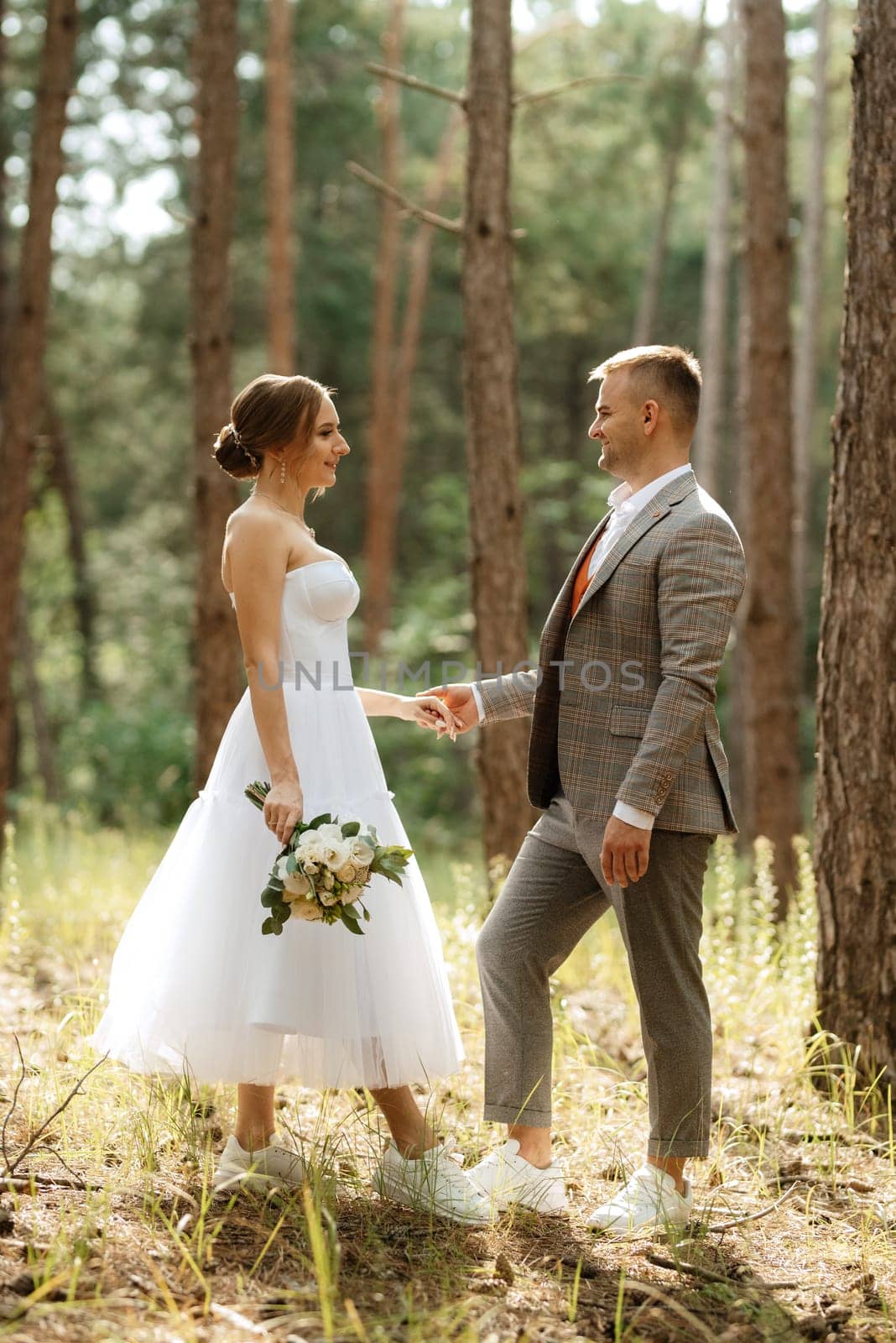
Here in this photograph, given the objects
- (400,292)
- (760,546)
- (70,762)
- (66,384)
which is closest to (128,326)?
(66,384)

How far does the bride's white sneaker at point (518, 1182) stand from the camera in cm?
347

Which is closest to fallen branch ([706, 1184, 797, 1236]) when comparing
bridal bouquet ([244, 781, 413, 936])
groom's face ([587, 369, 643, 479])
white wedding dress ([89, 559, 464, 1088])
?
white wedding dress ([89, 559, 464, 1088])

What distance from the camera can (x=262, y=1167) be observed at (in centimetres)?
342

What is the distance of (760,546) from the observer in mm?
8609

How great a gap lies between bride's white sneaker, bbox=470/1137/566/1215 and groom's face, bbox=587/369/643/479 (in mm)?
1925

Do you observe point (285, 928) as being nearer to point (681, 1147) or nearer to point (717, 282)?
point (681, 1147)

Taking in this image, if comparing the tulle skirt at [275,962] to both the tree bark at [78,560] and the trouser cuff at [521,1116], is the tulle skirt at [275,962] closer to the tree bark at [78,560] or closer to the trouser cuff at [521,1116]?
the trouser cuff at [521,1116]

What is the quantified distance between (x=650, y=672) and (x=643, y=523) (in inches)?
15.9

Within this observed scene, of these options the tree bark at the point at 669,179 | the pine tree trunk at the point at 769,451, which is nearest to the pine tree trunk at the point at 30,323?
the pine tree trunk at the point at 769,451

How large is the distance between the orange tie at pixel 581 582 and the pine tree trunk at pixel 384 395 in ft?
44.0

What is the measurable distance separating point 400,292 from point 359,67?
425 centimetres

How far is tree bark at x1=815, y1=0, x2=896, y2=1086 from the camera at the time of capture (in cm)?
434

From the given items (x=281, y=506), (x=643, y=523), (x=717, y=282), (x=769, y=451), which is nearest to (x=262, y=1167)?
(x=281, y=506)

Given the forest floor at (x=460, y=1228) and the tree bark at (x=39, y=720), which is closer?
the forest floor at (x=460, y=1228)
